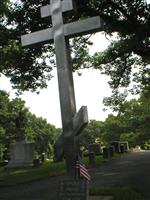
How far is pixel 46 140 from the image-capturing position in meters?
98.9

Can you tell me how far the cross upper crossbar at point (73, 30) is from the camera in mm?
9047

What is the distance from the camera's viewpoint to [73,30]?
30.2ft

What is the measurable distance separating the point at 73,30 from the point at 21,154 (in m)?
21.9

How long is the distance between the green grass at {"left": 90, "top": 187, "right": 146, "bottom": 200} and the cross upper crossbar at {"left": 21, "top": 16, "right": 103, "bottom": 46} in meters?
4.46

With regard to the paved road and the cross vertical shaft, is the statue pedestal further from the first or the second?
the cross vertical shaft

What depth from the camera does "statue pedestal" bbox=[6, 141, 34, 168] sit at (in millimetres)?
29562

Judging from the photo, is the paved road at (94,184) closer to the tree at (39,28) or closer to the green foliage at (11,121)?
the tree at (39,28)

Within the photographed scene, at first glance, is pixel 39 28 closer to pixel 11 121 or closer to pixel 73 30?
pixel 73 30

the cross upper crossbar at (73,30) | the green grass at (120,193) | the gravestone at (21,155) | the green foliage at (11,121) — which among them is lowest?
the green grass at (120,193)

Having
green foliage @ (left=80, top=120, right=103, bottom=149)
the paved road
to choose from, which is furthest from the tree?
green foliage @ (left=80, top=120, right=103, bottom=149)

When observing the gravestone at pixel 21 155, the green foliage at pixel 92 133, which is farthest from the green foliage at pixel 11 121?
the green foliage at pixel 92 133

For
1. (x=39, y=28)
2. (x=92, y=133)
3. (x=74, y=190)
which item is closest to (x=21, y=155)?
(x=39, y=28)

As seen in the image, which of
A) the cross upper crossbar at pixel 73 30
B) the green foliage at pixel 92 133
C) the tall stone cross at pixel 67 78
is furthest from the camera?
the green foliage at pixel 92 133

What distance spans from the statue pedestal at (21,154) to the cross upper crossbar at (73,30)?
795 inches
